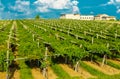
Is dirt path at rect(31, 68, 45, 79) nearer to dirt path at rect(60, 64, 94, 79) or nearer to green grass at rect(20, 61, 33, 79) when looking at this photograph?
green grass at rect(20, 61, 33, 79)

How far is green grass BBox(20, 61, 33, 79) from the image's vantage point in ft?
64.7

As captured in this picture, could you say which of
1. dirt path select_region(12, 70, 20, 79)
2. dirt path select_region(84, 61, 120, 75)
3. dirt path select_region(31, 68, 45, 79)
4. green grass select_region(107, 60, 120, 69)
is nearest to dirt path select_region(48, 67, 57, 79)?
dirt path select_region(31, 68, 45, 79)

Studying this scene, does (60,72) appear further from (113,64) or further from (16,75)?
(113,64)

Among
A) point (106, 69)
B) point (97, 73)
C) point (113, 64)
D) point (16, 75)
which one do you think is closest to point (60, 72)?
point (97, 73)

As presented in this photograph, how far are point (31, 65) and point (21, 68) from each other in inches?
53.3

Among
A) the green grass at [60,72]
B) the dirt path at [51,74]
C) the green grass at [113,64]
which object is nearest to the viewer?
the dirt path at [51,74]

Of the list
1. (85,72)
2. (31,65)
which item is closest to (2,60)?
(31,65)

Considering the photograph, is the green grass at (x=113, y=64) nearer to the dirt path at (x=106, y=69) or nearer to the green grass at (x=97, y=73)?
the dirt path at (x=106, y=69)

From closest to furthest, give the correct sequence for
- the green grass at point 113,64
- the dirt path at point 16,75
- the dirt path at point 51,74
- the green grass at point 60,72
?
the dirt path at point 16,75
the dirt path at point 51,74
the green grass at point 60,72
the green grass at point 113,64

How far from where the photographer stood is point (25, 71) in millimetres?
21172

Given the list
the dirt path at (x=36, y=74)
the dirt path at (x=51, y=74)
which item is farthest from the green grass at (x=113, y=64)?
the dirt path at (x=36, y=74)

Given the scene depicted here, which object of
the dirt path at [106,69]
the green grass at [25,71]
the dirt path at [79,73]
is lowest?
the dirt path at [106,69]

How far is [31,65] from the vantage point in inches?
915

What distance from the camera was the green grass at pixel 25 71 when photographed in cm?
1972
